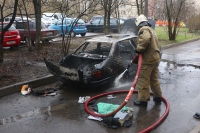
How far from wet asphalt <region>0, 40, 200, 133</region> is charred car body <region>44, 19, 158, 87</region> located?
0.47 m

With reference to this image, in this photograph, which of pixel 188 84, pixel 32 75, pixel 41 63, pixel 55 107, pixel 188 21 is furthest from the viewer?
pixel 188 21

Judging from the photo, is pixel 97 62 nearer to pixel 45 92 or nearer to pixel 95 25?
pixel 45 92

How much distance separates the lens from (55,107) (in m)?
5.24

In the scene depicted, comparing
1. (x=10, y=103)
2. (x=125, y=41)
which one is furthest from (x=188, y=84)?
(x=10, y=103)

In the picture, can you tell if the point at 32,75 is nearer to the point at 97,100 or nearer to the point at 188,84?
the point at 97,100

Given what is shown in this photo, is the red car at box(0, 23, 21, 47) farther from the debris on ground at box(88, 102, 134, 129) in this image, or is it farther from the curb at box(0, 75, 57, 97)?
the debris on ground at box(88, 102, 134, 129)

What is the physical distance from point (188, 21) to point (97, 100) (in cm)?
2288

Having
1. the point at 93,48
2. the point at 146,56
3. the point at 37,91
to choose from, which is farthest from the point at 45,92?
the point at 146,56

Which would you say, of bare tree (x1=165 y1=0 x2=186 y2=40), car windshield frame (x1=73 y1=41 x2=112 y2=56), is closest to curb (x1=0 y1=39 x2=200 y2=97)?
car windshield frame (x1=73 y1=41 x2=112 y2=56)

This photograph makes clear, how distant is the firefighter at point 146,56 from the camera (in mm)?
4789

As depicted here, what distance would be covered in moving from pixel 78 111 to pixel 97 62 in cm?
195

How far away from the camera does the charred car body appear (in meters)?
5.83

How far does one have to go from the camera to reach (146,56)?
495cm

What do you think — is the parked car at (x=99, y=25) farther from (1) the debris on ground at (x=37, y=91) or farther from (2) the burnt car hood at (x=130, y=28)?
(1) the debris on ground at (x=37, y=91)
